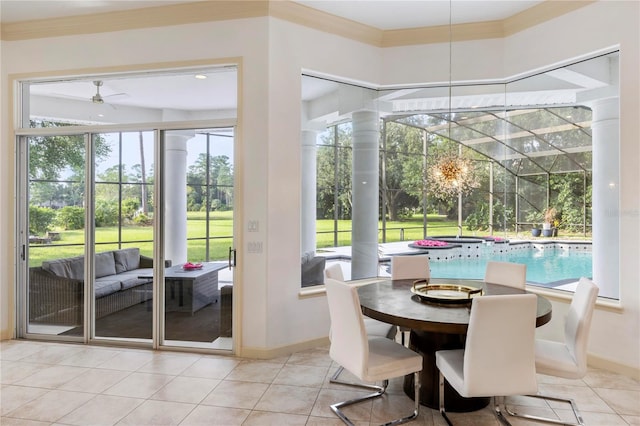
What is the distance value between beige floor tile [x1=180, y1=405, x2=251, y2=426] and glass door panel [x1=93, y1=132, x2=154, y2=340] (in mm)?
1568

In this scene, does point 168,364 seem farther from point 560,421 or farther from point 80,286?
point 560,421

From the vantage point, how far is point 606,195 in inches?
143

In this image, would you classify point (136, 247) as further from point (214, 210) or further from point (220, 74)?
point (220, 74)

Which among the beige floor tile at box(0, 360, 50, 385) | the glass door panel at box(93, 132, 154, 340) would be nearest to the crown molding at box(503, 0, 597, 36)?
the glass door panel at box(93, 132, 154, 340)

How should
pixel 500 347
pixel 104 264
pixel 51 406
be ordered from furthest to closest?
pixel 104 264, pixel 51 406, pixel 500 347

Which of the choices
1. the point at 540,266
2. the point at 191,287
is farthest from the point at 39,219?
the point at 540,266

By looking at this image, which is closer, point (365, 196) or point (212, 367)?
point (212, 367)

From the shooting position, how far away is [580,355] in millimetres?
2504

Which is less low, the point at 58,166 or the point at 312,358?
the point at 58,166

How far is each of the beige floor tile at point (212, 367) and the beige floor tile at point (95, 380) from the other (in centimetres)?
54

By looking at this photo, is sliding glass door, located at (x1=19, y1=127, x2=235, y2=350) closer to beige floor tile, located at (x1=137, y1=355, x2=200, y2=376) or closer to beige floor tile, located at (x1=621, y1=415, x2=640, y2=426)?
beige floor tile, located at (x1=137, y1=355, x2=200, y2=376)

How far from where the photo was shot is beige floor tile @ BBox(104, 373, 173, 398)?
116 inches

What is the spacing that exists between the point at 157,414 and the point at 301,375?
1.15 meters

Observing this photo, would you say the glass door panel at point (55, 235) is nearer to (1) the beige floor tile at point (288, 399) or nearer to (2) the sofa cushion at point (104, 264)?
(2) the sofa cushion at point (104, 264)
